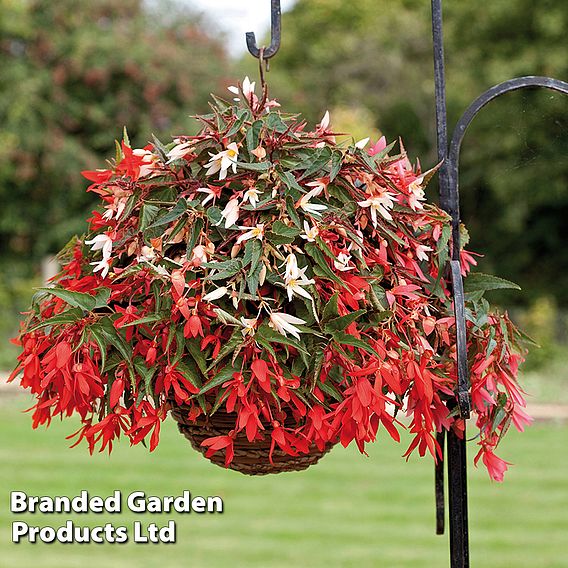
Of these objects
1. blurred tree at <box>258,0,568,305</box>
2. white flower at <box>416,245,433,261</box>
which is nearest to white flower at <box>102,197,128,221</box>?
white flower at <box>416,245,433,261</box>

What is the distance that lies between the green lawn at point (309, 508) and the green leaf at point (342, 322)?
3009 mm

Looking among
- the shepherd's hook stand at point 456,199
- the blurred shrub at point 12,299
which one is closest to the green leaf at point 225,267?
the shepherd's hook stand at point 456,199

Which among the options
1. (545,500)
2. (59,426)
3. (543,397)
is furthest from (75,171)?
(545,500)

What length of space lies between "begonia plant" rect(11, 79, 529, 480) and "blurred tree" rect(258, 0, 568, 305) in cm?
761

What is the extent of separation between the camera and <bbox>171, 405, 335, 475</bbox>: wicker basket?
1689mm

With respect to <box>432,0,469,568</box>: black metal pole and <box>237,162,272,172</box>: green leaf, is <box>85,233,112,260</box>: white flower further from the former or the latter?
<box>432,0,469,568</box>: black metal pole

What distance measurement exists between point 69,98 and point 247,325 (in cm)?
981

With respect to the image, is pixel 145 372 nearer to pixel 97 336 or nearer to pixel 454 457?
pixel 97 336

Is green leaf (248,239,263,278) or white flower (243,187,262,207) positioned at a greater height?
white flower (243,187,262,207)

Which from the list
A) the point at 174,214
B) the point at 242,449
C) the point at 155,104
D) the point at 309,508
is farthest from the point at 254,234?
the point at 155,104

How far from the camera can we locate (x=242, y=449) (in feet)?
→ 5.64

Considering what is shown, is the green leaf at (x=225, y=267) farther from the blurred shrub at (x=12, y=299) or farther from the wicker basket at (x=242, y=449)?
Result: the blurred shrub at (x=12, y=299)

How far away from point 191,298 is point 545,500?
428 centimetres

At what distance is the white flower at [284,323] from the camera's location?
60.6 inches
